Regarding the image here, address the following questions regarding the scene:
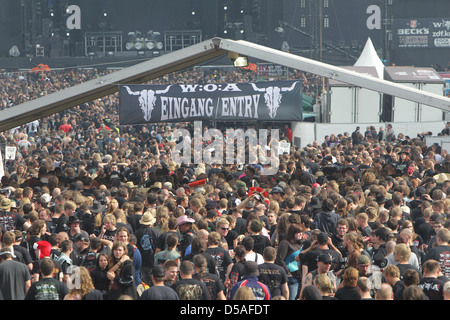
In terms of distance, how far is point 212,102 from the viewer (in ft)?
47.1

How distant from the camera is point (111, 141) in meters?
23.9

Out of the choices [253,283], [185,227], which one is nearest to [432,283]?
[253,283]

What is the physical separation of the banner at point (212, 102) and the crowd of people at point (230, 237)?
1.11 meters

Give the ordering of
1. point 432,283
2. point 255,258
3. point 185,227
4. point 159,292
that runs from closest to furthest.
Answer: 1. point 159,292
2. point 432,283
3. point 255,258
4. point 185,227

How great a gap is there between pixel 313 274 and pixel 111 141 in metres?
16.8

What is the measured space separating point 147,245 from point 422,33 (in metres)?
49.9

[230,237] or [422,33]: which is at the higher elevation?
[422,33]

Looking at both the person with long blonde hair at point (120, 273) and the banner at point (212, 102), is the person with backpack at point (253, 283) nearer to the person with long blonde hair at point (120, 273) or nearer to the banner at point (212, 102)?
the person with long blonde hair at point (120, 273)

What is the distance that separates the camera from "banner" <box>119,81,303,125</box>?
14195 mm

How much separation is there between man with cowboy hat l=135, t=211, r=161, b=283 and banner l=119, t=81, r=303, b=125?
5103 millimetres

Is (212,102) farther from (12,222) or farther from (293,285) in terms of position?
(293,285)

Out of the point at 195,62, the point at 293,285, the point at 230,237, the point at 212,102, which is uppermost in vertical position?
the point at 195,62

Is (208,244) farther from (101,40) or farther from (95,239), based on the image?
(101,40)

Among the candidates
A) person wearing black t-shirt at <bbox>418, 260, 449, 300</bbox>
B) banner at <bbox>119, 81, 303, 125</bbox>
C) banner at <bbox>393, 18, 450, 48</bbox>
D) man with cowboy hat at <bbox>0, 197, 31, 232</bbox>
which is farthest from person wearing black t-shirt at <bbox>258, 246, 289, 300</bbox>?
banner at <bbox>393, 18, 450, 48</bbox>
